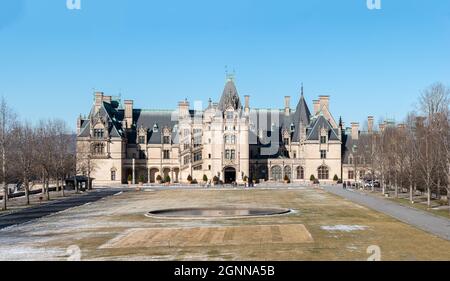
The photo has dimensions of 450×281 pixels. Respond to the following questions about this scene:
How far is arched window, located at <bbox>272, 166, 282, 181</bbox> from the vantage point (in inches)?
4028

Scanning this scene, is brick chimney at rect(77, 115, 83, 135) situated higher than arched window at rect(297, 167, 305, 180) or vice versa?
brick chimney at rect(77, 115, 83, 135)

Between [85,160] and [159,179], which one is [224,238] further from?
[159,179]

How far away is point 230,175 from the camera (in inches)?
3922

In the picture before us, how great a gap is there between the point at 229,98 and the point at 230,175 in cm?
1375

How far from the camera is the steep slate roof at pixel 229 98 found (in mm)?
100637

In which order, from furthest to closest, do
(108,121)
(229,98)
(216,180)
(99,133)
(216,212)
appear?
(229,98) → (108,121) → (99,133) → (216,180) → (216,212)

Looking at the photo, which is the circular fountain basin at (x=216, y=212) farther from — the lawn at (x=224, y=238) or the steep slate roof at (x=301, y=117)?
the steep slate roof at (x=301, y=117)

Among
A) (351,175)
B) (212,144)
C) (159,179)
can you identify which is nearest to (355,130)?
(351,175)

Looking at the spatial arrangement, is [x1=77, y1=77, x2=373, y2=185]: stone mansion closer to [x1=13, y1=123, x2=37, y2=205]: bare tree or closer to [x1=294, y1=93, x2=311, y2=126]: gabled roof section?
[x1=294, y1=93, x2=311, y2=126]: gabled roof section

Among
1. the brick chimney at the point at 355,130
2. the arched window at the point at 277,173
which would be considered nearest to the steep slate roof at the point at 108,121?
the arched window at the point at 277,173

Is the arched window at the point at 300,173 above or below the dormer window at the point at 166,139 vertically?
below

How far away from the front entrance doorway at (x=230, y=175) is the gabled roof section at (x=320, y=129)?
14782 mm

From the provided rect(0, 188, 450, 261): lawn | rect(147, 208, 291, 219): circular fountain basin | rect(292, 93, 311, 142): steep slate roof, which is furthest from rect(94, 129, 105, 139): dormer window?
rect(0, 188, 450, 261): lawn

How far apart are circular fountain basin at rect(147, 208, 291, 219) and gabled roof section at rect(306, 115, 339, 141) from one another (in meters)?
57.1
